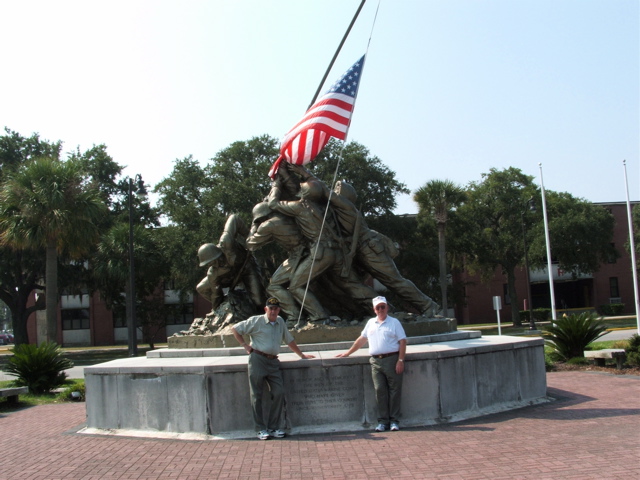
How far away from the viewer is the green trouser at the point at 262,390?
294 inches

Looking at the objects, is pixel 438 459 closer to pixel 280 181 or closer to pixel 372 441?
pixel 372 441

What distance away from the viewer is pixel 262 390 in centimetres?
754

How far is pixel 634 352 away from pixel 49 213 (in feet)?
64.6

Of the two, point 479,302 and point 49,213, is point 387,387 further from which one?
point 479,302

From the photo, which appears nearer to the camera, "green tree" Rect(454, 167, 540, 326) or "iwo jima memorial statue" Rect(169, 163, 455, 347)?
"iwo jima memorial statue" Rect(169, 163, 455, 347)

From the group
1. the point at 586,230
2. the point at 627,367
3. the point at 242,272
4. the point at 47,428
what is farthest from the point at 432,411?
the point at 586,230

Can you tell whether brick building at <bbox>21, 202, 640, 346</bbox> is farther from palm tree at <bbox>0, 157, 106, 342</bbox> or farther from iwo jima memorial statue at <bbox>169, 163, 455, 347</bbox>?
iwo jima memorial statue at <bbox>169, 163, 455, 347</bbox>

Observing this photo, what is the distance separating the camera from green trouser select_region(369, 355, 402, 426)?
7.54 metres

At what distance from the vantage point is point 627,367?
13.5m

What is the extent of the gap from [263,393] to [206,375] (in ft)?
2.38

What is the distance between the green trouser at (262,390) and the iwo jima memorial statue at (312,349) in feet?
0.83

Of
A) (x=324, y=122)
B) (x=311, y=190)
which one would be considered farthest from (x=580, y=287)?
(x=324, y=122)

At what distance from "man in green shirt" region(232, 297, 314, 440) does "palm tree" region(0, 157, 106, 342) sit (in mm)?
17745

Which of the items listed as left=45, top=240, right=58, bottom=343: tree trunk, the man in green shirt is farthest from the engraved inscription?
left=45, top=240, right=58, bottom=343: tree trunk
